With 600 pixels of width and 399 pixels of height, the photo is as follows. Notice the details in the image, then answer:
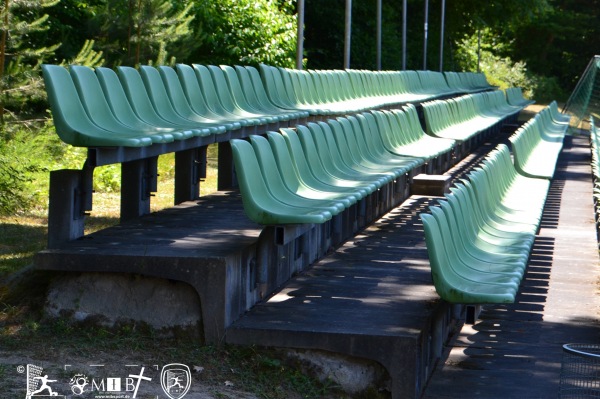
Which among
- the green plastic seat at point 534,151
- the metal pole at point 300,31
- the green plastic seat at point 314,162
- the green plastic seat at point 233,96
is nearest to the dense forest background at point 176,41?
the green plastic seat at point 233,96

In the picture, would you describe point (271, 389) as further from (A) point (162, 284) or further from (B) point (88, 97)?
(B) point (88, 97)

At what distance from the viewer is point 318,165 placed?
6523 millimetres

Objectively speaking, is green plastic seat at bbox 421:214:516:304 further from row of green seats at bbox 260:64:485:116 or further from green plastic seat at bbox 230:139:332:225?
row of green seats at bbox 260:64:485:116

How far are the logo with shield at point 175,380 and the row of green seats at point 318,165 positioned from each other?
0.83 m

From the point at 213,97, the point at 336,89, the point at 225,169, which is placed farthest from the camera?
the point at 336,89

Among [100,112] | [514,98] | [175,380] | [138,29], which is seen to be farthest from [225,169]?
[514,98]

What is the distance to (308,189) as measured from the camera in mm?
6051

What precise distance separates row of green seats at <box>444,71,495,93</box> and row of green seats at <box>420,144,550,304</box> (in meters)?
12.9

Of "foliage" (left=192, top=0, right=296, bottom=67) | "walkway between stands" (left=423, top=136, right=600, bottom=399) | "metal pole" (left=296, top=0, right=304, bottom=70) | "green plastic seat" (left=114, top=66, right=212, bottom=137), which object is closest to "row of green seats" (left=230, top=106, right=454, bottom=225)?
"green plastic seat" (left=114, top=66, right=212, bottom=137)

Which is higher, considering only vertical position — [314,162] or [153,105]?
[153,105]

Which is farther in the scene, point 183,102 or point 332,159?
point 183,102

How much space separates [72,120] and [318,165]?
169cm

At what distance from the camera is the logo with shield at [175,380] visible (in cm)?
425

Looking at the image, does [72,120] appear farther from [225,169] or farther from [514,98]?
[514,98]
